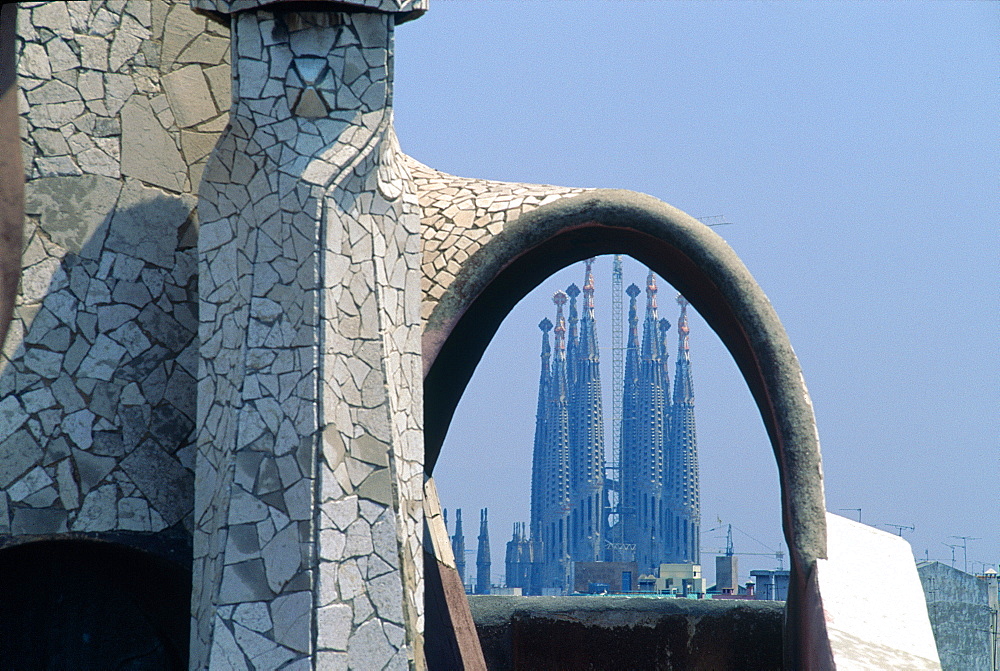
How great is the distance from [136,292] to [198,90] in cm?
122

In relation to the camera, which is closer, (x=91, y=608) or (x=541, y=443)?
(x=91, y=608)

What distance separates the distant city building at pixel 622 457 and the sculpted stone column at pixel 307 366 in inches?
2912

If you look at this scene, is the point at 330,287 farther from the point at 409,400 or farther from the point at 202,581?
the point at 202,581

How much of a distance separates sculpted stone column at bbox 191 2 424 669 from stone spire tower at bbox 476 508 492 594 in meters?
58.7

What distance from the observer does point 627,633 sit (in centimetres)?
1037

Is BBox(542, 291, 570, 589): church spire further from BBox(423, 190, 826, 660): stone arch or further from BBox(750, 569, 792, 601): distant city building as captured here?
BBox(423, 190, 826, 660): stone arch

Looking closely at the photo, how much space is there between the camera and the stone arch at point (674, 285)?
313 inches

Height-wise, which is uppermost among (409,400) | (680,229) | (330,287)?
(680,229)

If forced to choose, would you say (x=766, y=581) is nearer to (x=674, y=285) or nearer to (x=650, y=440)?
(x=674, y=285)

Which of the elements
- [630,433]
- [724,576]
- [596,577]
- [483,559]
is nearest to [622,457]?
[630,433]

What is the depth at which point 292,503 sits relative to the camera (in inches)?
238

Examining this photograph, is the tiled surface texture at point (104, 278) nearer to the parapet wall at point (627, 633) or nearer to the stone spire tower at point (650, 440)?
the parapet wall at point (627, 633)

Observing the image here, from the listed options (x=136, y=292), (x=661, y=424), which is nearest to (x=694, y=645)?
(x=136, y=292)

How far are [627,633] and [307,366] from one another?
507cm
